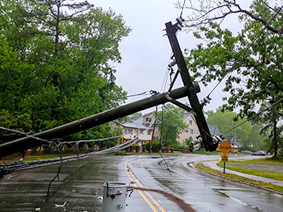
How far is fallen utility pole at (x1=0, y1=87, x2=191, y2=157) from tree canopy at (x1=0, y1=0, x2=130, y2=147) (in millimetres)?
18149

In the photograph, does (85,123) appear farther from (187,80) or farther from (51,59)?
(51,59)

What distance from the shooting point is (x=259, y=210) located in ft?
29.0

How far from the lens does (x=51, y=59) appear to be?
1177 inches

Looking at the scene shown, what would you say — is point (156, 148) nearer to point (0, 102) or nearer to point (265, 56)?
point (0, 102)

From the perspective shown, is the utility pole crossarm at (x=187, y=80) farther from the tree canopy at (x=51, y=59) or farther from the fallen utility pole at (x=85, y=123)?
the tree canopy at (x=51, y=59)

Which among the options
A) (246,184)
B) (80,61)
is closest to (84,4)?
(80,61)

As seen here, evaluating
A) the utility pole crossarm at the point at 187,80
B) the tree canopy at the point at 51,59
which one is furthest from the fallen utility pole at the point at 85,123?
the tree canopy at the point at 51,59

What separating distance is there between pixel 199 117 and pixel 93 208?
4.02 meters

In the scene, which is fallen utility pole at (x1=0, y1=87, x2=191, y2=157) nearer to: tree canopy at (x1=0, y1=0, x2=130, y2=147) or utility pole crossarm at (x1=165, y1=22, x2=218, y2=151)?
utility pole crossarm at (x1=165, y1=22, x2=218, y2=151)

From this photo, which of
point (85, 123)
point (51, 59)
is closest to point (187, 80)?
point (85, 123)

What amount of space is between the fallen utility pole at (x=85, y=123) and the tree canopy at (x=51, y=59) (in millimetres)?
18149

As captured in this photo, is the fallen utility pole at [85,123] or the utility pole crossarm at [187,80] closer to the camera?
the fallen utility pole at [85,123]

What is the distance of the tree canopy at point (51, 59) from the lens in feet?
85.4

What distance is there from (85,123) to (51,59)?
24375mm
